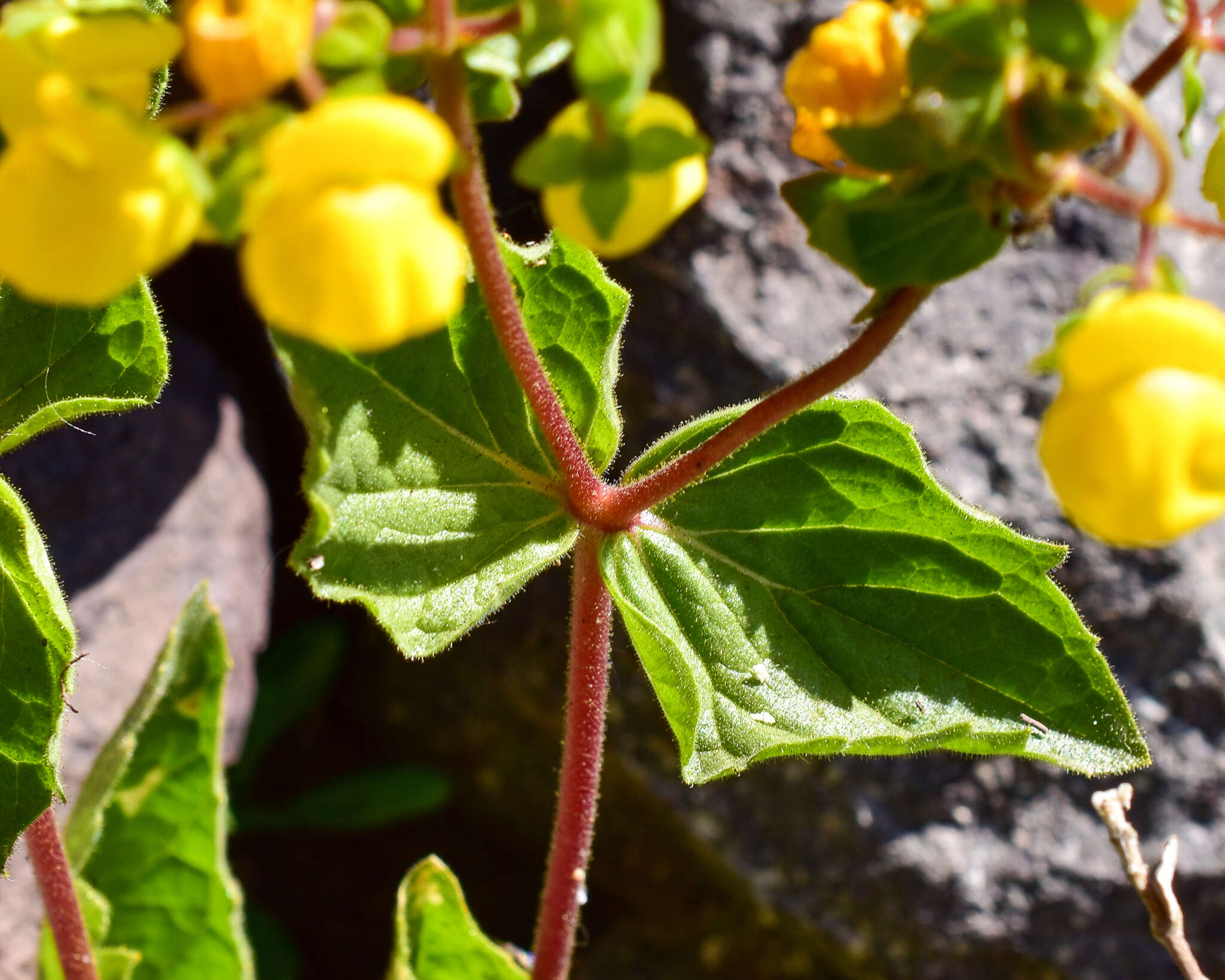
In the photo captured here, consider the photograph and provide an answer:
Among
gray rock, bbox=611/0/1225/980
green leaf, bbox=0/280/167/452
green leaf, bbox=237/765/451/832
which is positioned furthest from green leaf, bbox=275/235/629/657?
green leaf, bbox=237/765/451/832

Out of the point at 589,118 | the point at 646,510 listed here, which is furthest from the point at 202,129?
the point at 646,510

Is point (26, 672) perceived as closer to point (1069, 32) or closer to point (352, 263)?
point (352, 263)

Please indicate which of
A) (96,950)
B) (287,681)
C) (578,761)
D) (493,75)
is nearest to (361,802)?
(287,681)

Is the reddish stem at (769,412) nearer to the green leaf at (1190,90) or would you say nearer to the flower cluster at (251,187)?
the green leaf at (1190,90)

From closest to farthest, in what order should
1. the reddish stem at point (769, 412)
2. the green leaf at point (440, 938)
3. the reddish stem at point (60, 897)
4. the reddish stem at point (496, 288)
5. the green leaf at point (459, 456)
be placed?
the reddish stem at point (496, 288), the reddish stem at point (769, 412), the green leaf at point (459, 456), the reddish stem at point (60, 897), the green leaf at point (440, 938)

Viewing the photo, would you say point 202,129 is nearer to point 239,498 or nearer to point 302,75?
point 302,75

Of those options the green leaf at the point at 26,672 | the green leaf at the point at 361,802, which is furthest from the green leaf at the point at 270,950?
the green leaf at the point at 26,672
